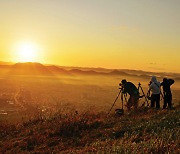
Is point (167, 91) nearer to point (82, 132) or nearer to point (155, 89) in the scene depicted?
point (155, 89)

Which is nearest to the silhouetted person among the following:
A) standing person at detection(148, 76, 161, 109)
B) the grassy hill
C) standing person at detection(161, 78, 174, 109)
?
standing person at detection(148, 76, 161, 109)

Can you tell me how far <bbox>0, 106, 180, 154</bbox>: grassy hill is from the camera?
11.9 metres

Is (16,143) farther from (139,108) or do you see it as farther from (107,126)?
(139,108)

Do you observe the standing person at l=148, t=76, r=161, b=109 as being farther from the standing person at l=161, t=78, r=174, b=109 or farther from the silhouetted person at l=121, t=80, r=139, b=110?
the silhouetted person at l=121, t=80, r=139, b=110

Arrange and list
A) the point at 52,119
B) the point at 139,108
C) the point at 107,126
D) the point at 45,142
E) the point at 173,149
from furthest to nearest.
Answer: the point at 139,108
the point at 52,119
the point at 107,126
the point at 45,142
the point at 173,149

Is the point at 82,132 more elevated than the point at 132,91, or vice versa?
the point at 132,91

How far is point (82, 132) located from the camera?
1490 cm

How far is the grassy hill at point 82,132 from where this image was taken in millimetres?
11852

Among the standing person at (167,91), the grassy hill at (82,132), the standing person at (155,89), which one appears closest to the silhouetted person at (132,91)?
the standing person at (155,89)

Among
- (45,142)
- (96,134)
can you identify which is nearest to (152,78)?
(96,134)

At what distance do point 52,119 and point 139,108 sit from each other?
507 centimetres

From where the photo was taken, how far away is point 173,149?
8.64 m

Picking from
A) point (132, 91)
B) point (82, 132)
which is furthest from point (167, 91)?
point (82, 132)

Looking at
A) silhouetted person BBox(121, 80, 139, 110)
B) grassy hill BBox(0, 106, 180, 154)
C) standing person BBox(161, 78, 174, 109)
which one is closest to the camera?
grassy hill BBox(0, 106, 180, 154)
